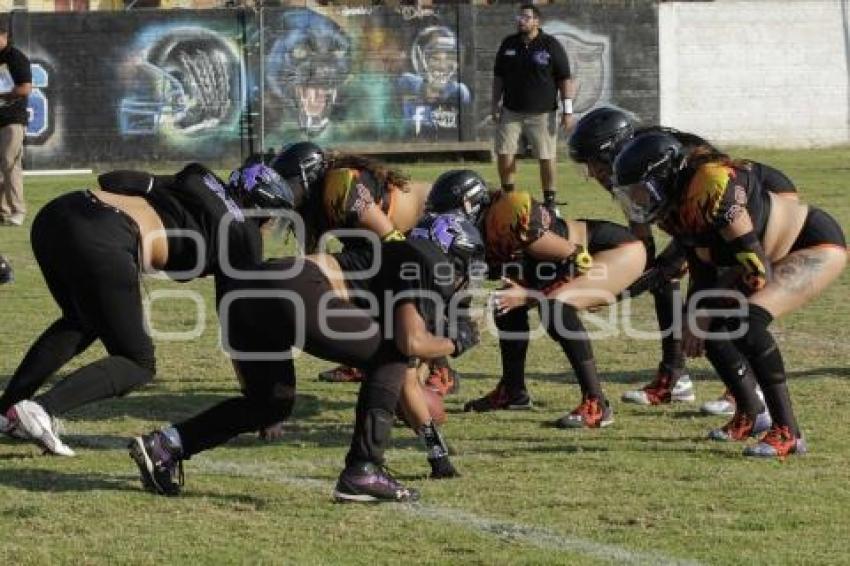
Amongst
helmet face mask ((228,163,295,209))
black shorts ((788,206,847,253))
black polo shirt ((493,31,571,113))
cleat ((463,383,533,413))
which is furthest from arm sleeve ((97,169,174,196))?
black polo shirt ((493,31,571,113))

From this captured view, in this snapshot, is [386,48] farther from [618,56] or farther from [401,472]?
[401,472]

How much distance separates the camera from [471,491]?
22.1 feet

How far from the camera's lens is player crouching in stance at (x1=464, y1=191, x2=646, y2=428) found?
797cm

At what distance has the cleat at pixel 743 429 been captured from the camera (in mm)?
7758

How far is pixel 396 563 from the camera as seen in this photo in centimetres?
564

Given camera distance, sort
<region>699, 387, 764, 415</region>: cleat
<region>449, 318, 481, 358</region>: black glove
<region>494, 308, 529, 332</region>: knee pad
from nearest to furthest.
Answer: <region>449, 318, 481, 358</region>: black glove < <region>699, 387, 764, 415</region>: cleat < <region>494, 308, 529, 332</region>: knee pad

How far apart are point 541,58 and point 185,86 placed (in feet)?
29.3

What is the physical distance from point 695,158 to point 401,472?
6.12ft

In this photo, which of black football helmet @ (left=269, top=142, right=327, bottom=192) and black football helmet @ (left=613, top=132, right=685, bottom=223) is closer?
black football helmet @ (left=613, top=132, right=685, bottom=223)

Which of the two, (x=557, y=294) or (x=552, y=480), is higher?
(x=557, y=294)

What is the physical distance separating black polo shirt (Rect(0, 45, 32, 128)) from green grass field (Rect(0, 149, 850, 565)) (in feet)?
22.3

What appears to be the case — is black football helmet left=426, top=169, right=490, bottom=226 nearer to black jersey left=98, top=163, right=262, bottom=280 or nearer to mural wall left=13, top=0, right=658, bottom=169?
black jersey left=98, top=163, right=262, bottom=280

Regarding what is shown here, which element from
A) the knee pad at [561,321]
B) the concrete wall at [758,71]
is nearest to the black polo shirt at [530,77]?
the knee pad at [561,321]

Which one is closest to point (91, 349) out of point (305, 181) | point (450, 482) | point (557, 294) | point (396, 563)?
point (305, 181)
